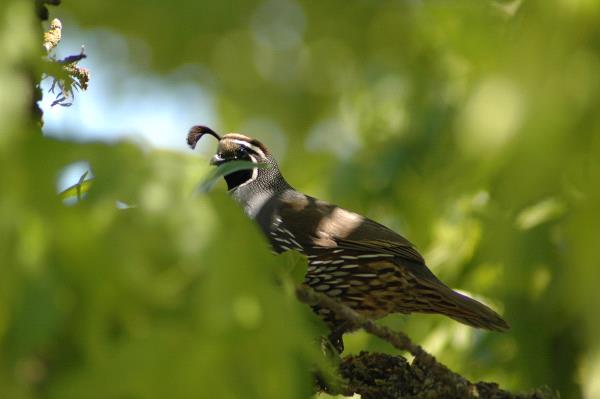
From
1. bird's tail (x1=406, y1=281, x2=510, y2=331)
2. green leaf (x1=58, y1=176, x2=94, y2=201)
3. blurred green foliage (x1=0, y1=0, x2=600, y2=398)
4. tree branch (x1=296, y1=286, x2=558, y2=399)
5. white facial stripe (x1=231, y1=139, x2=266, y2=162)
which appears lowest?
bird's tail (x1=406, y1=281, x2=510, y2=331)

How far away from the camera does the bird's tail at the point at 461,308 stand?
3.80 m

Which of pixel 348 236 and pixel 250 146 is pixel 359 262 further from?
pixel 250 146

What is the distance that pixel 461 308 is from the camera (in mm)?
3854

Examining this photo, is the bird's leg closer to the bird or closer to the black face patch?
the bird

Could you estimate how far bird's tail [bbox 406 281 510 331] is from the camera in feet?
12.5

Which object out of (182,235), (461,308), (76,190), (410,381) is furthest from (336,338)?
(182,235)

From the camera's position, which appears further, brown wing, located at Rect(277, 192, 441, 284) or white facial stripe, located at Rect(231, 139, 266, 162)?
white facial stripe, located at Rect(231, 139, 266, 162)

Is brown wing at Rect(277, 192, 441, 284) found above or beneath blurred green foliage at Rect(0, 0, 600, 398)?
beneath

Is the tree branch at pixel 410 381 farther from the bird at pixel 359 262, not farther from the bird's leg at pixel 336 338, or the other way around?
the bird at pixel 359 262

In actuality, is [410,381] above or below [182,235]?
below

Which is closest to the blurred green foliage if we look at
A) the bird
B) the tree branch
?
the tree branch

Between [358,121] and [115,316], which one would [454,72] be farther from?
[115,316]

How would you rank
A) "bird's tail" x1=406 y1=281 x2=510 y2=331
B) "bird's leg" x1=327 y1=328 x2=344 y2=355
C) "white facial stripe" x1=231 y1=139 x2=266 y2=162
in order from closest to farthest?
"bird's leg" x1=327 y1=328 x2=344 y2=355
"bird's tail" x1=406 y1=281 x2=510 y2=331
"white facial stripe" x1=231 y1=139 x2=266 y2=162

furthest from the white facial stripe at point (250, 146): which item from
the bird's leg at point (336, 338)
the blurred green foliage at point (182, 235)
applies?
the blurred green foliage at point (182, 235)
